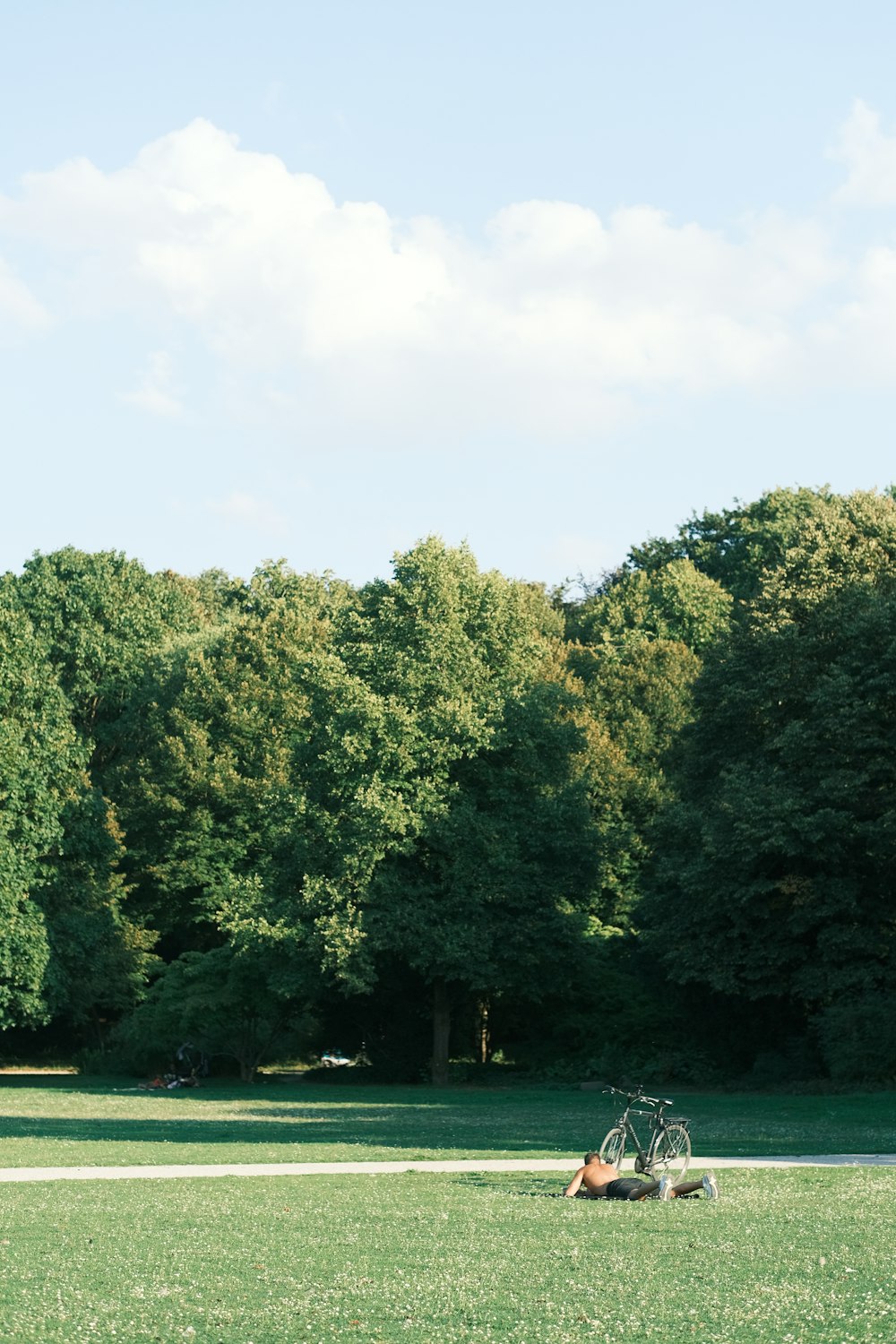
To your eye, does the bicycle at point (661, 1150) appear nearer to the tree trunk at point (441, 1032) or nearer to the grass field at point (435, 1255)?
the grass field at point (435, 1255)

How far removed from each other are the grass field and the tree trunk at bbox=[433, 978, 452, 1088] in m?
24.1

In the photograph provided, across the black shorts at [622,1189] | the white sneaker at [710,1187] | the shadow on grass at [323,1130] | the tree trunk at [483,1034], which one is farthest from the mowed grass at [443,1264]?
the tree trunk at [483,1034]

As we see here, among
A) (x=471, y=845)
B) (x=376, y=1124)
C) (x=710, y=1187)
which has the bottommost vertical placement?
(x=376, y=1124)

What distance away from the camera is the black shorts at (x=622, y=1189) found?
55.7 ft

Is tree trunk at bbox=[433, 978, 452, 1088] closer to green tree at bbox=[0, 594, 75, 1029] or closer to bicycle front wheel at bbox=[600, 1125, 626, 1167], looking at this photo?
green tree at bbox=[0, 594, 75, 1029]

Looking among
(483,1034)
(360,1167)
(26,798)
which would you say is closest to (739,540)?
(483,1034)

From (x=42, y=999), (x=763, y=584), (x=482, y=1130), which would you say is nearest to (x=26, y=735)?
(x=42, y=999)

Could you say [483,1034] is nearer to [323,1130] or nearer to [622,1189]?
[323,1130]

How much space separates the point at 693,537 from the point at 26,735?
43143 millimetres

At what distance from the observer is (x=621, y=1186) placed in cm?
1708

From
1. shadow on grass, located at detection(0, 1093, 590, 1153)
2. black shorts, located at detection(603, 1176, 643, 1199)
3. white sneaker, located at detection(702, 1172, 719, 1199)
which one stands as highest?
white sneaker, located at detection(702, 1172, 719, 1199)

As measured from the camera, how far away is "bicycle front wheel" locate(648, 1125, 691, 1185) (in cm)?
1855

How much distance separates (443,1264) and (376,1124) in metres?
19.5

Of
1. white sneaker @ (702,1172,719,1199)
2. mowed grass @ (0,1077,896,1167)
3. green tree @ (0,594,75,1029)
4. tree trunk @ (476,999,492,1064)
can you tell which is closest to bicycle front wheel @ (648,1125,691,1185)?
white sneaker @ (702,1172,719,1199)
